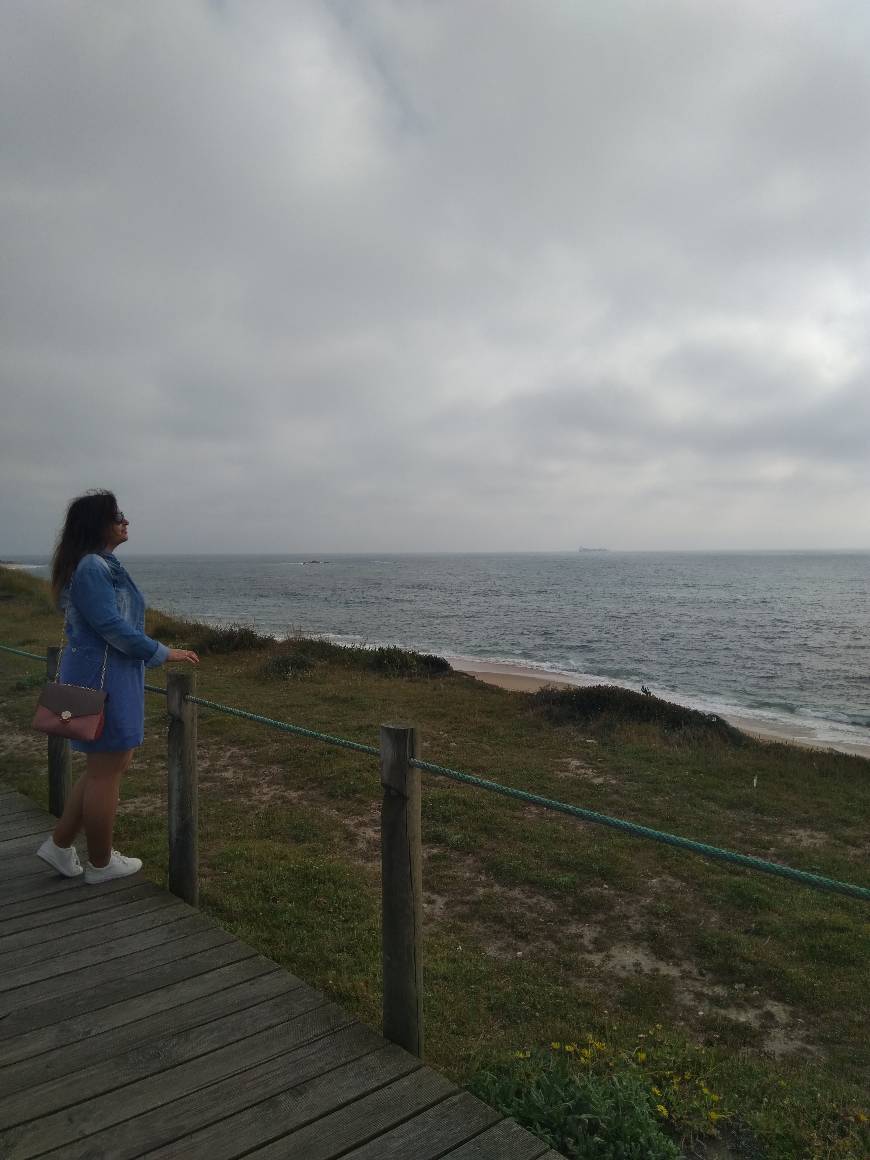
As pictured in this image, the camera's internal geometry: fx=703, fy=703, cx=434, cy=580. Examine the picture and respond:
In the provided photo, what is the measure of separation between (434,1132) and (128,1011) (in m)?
1.44

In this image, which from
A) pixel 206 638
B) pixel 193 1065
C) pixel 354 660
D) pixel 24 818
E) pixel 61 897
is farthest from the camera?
pixel 206 638

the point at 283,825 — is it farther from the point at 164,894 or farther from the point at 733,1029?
the point at 733,1029

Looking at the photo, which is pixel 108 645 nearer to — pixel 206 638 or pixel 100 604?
pixel 100 604

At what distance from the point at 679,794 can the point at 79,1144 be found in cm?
766

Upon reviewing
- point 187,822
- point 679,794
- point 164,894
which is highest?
point 187,822

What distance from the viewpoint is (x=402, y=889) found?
9.48 feet

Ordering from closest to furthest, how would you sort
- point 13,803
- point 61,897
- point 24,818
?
point 61,897 → point 24,818 → point 13,803

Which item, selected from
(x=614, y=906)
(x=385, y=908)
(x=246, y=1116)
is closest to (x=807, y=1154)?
(x=385, y=908)

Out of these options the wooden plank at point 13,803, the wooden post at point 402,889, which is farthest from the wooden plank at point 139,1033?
the wooden plank at point 13,803

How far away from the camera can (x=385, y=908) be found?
295 cm

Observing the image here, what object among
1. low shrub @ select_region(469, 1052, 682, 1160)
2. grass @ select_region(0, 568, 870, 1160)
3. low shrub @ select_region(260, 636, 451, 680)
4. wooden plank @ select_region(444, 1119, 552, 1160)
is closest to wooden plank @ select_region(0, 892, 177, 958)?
grass @ select_region(0, 568, 870, 1160)

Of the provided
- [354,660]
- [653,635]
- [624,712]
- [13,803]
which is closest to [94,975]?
[13,803]

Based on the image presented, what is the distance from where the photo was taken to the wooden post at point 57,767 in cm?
547

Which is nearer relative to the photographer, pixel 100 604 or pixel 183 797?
pixel 100 604
